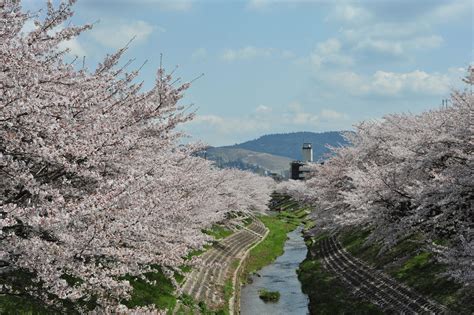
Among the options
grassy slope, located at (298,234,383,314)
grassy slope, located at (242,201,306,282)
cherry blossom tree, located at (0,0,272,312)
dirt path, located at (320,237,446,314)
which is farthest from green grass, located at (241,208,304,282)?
cherry blossom tree, located at (0,0,272,312)

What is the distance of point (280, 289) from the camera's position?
3675 cm

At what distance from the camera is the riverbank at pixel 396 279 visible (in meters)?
20.7

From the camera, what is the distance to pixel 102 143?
9945 mm

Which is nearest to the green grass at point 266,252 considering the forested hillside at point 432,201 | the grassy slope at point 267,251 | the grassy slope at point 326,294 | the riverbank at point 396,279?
the grassy slope at point 267,251

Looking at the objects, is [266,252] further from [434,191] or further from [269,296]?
[434,191]

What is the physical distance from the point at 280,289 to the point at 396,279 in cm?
1225

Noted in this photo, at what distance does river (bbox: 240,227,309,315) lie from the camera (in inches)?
1210

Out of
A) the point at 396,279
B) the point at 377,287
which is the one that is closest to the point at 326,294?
the point at 377,287

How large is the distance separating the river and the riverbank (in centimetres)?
93

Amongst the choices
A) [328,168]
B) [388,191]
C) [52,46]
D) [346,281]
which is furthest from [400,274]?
[52,46]

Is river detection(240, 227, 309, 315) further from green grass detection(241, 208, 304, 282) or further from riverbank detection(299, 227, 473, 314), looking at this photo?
riverbank detection(299, 227, 473, 314)

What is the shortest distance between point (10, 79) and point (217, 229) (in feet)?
145

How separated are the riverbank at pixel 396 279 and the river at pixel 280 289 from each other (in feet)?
3.06

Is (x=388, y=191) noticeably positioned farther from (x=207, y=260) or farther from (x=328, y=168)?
(x=328, y=168)
